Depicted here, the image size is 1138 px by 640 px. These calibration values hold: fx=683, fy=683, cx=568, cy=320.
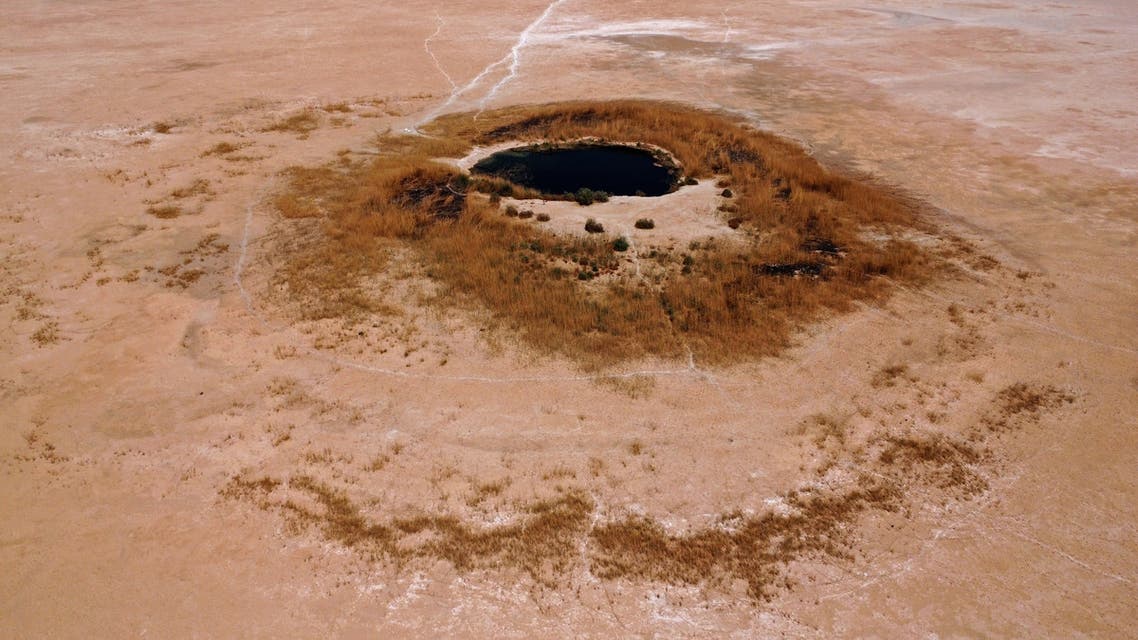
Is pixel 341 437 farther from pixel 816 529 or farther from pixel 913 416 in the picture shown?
pixel 913 416

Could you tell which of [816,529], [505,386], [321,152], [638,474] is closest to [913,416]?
[816,529]

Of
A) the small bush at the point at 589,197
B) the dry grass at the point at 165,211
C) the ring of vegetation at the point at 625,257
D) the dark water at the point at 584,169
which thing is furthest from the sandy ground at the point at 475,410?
the small bush at the point at 589,197

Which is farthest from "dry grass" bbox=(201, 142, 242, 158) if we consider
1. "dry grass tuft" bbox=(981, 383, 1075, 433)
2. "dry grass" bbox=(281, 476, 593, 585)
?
"dry grass tuft" bbox=(981, 383, 1075, 433)

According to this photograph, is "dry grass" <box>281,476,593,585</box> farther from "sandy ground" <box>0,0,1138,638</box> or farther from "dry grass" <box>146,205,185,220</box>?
"dry grass" <box>146,205,185,220</box>

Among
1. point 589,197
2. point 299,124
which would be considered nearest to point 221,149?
point 299,124

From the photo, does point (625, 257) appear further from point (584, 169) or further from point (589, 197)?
point (584, 169)

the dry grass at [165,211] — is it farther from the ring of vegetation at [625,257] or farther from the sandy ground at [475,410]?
the ring of vegetation at [625,257]
